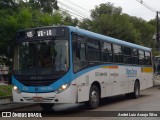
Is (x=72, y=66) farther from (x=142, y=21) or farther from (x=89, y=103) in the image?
(x=142, y=21)

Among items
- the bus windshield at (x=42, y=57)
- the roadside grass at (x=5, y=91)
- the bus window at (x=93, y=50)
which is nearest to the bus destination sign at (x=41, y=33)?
the bus windshield at (x=42, y=57)

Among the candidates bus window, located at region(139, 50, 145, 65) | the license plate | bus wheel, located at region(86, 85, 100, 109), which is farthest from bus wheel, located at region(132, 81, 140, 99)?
the license plate

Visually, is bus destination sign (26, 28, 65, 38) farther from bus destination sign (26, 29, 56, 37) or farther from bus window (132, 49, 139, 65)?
bus window (132, 49, 139, 65)

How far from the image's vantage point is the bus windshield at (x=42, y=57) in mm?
12922

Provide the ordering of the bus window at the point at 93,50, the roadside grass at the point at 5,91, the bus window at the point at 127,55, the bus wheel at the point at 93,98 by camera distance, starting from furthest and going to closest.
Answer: the bus window at the point at 127,55 → the roadside grass at the point at 5,91 → the bus window at the point at 93,50 → the bus wheel at the point at 93,98

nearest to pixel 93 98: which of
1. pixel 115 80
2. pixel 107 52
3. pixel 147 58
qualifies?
pixel 107 52

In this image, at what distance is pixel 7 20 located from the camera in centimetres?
1689

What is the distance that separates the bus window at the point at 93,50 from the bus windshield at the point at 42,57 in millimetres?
1896

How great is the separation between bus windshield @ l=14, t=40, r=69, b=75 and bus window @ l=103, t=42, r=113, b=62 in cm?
349

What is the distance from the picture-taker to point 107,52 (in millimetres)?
16547

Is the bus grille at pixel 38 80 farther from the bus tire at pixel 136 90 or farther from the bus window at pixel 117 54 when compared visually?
the bus tire at pixel 136 90

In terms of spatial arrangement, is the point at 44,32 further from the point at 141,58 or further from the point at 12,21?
the point at 141,58

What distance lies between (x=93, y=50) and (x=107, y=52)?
5.29 ft

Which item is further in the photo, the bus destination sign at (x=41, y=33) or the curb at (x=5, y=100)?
the curb at (x=5, y=100)
